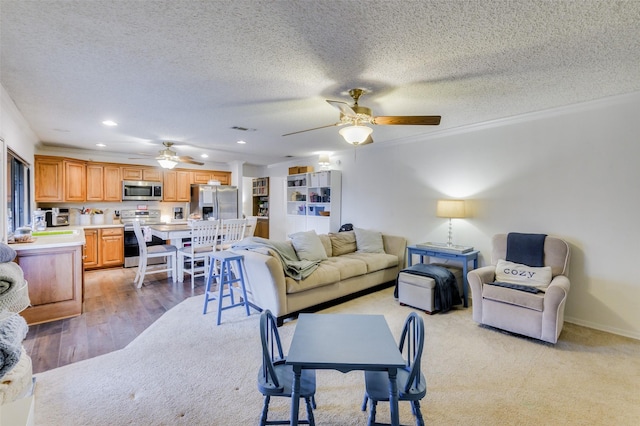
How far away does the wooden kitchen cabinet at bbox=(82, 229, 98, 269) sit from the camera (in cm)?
554

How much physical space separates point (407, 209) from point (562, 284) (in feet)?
7.80

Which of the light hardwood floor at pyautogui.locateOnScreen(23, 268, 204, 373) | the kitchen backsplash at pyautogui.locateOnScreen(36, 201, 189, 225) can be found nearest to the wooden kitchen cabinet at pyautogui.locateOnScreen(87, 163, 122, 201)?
the kitchen backsplash at pyautogui.locateOnScreen(36, 201, 189, 225)

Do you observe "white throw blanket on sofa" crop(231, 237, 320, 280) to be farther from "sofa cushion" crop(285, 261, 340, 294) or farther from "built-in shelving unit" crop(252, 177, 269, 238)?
"built-in shelving unit" crop(252, 177, 269, 238)

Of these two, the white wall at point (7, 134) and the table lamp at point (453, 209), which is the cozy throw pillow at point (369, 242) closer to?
the table lamp at point (453, 209)

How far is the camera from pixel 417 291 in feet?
12.1

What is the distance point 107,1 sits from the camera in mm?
1552

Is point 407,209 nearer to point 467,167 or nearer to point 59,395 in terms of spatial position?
point 467,167

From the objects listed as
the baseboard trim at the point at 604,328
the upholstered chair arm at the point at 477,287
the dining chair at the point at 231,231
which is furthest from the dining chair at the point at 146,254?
the baseboard trim at the point at 604,328

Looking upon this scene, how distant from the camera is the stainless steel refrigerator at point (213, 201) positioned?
6.98 meters

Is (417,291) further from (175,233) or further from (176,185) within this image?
(176,185)

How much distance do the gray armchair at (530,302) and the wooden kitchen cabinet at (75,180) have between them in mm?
6789

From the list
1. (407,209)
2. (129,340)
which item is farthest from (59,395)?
(407,209)

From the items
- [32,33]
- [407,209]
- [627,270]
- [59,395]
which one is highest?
[32,33]

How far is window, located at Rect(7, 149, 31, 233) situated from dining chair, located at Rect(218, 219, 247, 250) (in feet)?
8.28
